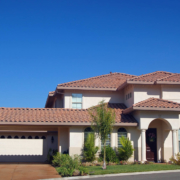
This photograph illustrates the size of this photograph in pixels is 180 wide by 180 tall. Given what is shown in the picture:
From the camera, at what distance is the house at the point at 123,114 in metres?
23.6

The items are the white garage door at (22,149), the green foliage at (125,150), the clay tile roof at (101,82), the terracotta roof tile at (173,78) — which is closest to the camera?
the green foliage at (125,150)

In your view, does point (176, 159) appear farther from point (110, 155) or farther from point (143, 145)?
point (110, 155)

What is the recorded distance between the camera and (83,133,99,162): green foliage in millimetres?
23109

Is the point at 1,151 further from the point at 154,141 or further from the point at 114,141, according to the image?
the point at 154,141

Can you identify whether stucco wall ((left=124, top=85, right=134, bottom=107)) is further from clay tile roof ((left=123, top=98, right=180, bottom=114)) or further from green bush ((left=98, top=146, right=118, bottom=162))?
green bush ((left=98, top=146, right=118, bottom=162))

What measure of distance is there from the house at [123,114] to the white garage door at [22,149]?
260 cm

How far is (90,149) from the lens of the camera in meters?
23.2

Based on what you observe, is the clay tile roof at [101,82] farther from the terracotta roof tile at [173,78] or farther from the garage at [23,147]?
the garage at [23,147]

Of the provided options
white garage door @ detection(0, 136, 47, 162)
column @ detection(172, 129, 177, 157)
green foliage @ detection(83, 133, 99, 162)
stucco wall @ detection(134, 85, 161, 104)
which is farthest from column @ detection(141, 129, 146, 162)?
white garage door @ detection(0, 136, 47, 162)

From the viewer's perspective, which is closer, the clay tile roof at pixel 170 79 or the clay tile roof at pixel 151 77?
the clay tile roof at pixel 170 79

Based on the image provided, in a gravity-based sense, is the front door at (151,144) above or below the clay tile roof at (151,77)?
below

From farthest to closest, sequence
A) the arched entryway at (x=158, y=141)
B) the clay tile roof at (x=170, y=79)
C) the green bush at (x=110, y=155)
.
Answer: the clay tile roof at (x=170, y=79), the arched entryway at (x=158, y=141), the green bush at (x=110, y=155)

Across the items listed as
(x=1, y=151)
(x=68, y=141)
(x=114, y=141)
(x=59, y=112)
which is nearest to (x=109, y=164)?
(x=114, y=141)

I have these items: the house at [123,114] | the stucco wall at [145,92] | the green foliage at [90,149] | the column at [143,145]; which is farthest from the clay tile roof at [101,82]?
the column at [143,145]
